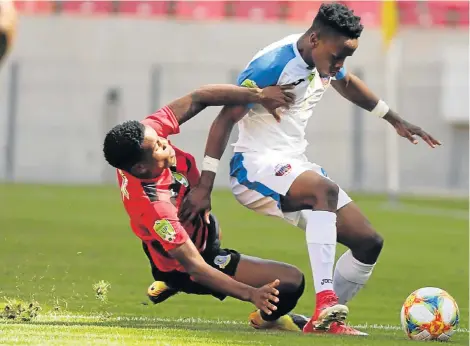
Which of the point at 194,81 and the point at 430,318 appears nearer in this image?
the point at 430,318

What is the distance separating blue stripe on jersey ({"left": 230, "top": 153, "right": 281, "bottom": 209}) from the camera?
7.13 meters

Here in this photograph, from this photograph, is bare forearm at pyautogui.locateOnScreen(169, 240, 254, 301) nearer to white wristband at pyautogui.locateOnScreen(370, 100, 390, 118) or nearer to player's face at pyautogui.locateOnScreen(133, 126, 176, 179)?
player's face at pyautogui.locateOnScreen(133, 126, 176, 179)

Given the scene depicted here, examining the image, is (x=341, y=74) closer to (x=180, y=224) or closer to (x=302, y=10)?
(x=180, y=224)

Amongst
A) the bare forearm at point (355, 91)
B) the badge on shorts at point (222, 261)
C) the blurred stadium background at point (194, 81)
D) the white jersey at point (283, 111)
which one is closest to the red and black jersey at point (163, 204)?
the badge on shorts at point (222, 261)

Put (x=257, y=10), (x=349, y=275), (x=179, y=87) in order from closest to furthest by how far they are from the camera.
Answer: (x=349, y=275)
(x=179, y=87)
(x=257, y=10)

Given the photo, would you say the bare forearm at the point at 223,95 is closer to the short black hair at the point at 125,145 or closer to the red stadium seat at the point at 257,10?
the short black hair at the point at 125,145

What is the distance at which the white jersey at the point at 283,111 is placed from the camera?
723cm

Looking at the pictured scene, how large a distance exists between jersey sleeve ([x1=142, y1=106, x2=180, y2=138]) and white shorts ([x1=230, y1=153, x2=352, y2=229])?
0.59m

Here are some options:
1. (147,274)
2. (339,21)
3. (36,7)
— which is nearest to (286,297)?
(339,21)

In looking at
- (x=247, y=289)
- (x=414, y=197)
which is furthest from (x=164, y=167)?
(x=414, y=197)

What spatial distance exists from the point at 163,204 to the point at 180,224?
152 mm

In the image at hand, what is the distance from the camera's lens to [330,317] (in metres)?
6.56

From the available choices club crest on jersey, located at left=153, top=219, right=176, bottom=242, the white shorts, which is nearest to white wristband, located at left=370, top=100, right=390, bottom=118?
the white shorts

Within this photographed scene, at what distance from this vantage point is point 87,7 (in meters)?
31.3
